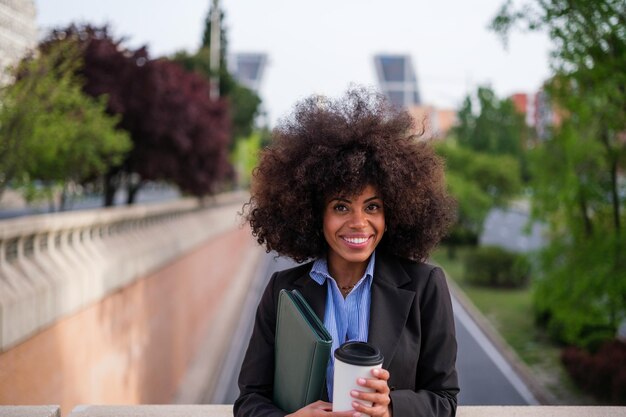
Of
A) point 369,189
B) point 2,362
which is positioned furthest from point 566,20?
point 2,362

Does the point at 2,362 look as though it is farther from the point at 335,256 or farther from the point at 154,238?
the point at 154,238

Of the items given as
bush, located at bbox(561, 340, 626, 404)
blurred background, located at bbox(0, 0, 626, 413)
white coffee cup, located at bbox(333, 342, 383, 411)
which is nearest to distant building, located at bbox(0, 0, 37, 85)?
blurred background, located at bbox(0, 0, 626, 413)

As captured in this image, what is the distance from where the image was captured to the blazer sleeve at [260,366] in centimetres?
213

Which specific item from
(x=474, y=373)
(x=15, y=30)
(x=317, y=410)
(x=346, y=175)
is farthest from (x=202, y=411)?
(x=474, y=373)

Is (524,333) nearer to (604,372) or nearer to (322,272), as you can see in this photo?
(604,372)

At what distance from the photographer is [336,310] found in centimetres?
218

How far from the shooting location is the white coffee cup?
1.73m

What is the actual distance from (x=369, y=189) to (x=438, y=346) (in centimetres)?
58

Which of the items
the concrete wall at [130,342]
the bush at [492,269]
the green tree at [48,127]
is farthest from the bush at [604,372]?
the bush at [492,269]

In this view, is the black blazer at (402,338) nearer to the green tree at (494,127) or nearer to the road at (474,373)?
the road at (474,373)

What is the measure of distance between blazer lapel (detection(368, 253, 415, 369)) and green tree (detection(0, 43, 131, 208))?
536 centimetres

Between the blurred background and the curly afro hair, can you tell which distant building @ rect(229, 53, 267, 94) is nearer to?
the blurred background

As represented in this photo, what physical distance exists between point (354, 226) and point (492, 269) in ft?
80.1

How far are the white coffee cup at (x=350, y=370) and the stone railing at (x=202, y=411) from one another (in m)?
1.02
